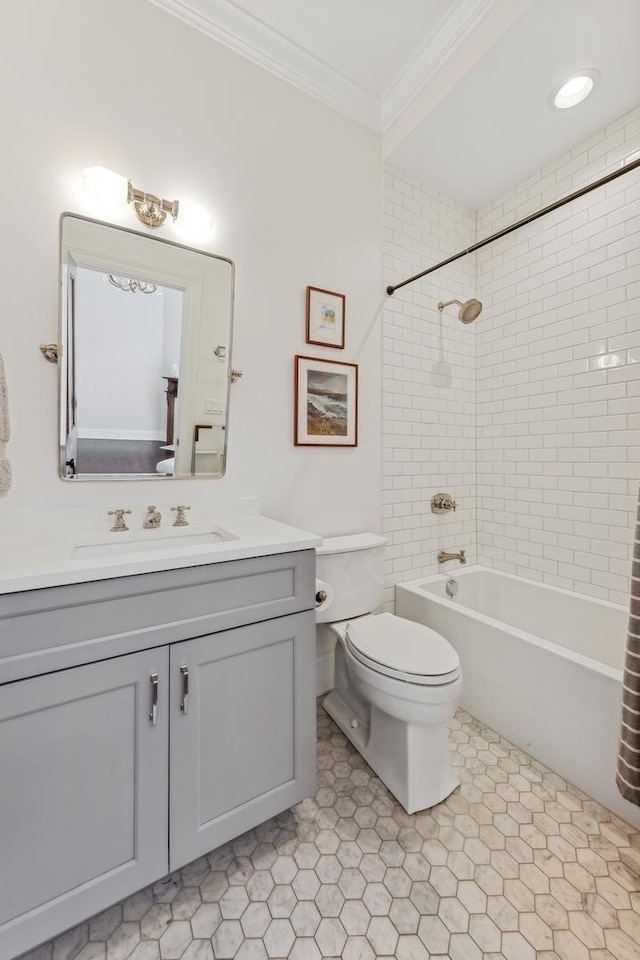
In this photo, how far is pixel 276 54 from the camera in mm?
1700

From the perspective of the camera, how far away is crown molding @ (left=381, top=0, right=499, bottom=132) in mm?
1576

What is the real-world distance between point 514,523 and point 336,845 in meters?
1.76

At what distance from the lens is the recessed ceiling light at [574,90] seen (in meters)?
1.63

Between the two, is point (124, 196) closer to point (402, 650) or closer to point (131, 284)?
point (131, 284)

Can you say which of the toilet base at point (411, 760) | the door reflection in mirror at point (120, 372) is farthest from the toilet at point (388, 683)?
the door reflection in mirror at point (120, 372)

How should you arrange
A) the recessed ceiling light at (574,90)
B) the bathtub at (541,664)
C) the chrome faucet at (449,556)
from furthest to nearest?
the chrome faucet at (449,556) < the recessed ceiling light at (574,90) < the bathtub at (541,664)

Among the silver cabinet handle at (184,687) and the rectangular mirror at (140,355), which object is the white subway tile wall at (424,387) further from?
the silver cabinet handle at (184,687)

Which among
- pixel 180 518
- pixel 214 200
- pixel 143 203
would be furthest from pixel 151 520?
pixel 214 200

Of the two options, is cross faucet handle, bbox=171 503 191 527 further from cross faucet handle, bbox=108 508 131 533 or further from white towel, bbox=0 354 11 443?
white towel, bbox=0 354 11 443

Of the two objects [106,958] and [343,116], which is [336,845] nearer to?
[106,958]

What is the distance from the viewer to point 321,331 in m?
1.87

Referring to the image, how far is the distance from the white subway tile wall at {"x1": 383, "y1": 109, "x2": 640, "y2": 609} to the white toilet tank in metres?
0.33

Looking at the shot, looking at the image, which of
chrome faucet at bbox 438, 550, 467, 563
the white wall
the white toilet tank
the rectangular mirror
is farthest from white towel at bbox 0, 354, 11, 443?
chrome faucet at bbox 438, 550, 467, 563

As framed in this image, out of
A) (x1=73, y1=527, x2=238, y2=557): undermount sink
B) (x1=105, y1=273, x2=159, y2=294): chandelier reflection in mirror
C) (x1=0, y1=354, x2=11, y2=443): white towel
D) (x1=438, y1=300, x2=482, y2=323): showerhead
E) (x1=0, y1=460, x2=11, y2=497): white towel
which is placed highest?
(x1=438, y1=300, x2=482, y2=323): showerhead
